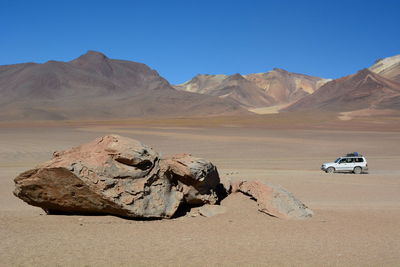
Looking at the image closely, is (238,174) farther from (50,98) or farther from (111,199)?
(50,98)

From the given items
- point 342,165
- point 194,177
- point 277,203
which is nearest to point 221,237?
point 194,177

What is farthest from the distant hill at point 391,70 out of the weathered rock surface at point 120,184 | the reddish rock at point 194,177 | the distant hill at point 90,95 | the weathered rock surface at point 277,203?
the weathered rock surface at point 120,184

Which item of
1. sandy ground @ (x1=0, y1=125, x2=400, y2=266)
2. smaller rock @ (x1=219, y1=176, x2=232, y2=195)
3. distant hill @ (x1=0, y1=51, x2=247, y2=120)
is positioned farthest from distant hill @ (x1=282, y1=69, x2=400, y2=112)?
sandy ground @ (x1=0, y1=125, x2=400, y2=266)

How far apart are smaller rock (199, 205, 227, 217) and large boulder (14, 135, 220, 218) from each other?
2.44 ft

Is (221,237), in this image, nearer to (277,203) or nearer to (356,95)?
(277,203)

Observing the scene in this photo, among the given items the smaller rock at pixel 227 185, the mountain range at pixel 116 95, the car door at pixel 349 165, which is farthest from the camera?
the mountain range at pixel 116 95

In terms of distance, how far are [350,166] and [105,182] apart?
18162mm

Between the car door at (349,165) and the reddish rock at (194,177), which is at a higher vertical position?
the car door at (349,165)

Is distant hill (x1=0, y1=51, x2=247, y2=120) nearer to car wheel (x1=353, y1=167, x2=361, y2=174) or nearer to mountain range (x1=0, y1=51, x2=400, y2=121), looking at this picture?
mountain range (x1=0, y1=51, x2=400, y2=121)

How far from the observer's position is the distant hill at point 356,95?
13588 centimetres

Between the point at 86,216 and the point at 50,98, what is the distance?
146 metres

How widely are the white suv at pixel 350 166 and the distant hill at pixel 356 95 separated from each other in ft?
363

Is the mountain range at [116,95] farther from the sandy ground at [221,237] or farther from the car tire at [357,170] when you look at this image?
the sandy ground at [221,237]

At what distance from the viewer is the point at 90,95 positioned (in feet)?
504
